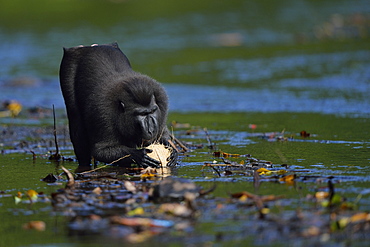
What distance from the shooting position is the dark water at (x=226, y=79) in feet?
20.4

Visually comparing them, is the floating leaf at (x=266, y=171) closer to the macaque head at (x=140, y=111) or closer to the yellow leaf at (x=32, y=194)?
the macaque head at (x=140, y=111)

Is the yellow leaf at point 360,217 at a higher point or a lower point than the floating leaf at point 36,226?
higher

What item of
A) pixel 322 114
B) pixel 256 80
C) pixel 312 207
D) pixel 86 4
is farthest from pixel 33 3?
pixel 312 207

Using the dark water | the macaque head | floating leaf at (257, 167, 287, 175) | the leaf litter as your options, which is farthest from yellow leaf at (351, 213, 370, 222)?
the macaque head

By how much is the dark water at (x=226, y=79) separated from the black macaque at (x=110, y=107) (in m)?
0.44

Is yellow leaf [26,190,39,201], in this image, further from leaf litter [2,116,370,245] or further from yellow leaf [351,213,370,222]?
yellow leaf [351,213,370,222]

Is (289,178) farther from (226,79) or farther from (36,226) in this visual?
(226,79)

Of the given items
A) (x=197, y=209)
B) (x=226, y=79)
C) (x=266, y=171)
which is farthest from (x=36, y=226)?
(x=226, y=79)

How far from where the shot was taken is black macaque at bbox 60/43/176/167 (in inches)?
268

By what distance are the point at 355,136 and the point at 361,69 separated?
6730mm

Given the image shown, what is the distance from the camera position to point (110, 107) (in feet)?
22.8

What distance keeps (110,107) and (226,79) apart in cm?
900

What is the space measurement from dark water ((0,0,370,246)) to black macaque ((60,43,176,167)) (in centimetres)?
44

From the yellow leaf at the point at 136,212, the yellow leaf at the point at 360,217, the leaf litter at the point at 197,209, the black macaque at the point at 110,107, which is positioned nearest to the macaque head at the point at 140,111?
the black macaque at the point at 110,107
